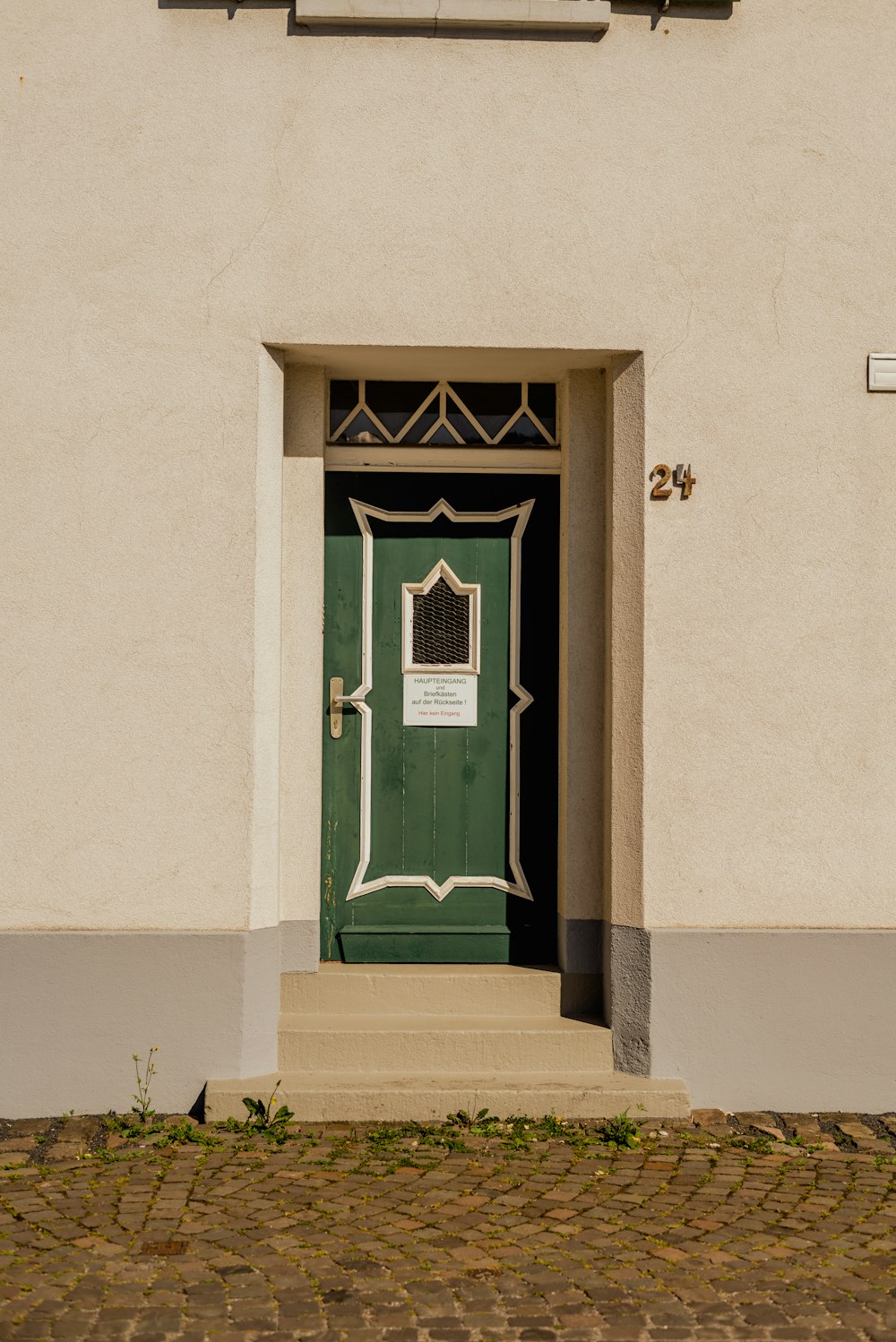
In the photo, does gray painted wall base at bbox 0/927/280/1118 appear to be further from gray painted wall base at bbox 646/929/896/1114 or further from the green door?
gray painted wall base at bbox 646/929/896/1114

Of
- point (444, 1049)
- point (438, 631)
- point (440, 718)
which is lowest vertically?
point (444, 1049)

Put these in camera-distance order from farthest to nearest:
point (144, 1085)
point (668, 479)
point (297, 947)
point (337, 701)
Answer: point (337, 701) → point (297, 947) → point (668, 479) → point (144, 1085)

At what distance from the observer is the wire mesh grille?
19.2ft

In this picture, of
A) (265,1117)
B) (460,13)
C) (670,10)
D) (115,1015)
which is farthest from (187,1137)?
(670,10)

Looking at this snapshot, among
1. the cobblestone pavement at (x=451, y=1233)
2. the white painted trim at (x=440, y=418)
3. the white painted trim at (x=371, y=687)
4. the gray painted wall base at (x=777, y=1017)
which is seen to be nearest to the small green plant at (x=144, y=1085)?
the cobblestone pavement at (x=451, y=1233)

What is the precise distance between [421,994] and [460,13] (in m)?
4.15

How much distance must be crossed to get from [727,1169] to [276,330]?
3.72m

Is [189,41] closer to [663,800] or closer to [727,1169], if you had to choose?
[663,800]

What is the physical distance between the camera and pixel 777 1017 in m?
5.28

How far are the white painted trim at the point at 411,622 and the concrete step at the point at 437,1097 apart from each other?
180 cm

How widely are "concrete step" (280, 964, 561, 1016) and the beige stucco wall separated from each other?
0.47 m

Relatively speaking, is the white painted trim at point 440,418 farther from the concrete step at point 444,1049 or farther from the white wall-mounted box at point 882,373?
the concrete step at point 444,1049

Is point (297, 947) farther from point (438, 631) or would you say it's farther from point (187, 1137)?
point (438, 631)

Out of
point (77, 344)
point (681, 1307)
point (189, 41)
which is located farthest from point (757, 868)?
point (189, 41)
